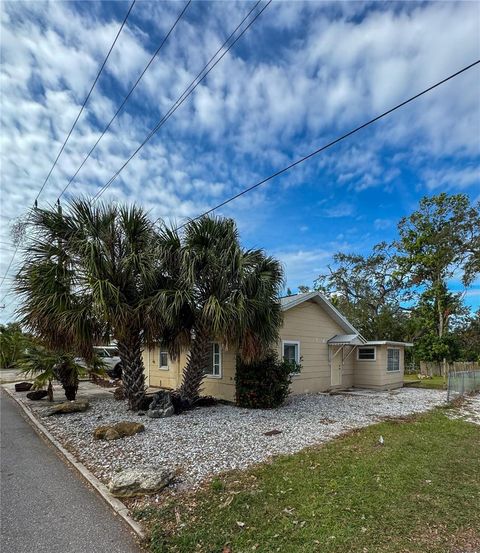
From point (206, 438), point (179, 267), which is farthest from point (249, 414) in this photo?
point (179, 267)

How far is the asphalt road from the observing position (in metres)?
3.38

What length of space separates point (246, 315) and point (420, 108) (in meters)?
5.76

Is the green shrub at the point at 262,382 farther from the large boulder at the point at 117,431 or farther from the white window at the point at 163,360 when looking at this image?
the white window at the point at 163,360

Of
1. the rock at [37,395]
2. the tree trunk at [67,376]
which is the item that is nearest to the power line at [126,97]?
the tree trunk at [67,376]

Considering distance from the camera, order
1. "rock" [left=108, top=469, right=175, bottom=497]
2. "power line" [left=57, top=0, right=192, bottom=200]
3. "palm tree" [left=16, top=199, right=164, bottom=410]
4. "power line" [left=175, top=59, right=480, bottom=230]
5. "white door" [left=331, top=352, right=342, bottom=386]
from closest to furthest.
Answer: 1. "rock" [left=108, top=469, right=175, bottom=497]
2. "power line" [left=175, top=59, right=480, bottom=230]
3. "power line" [left=57, top=0, right=192, bottom=200]
4. "palm tree" [left=16, top=199, right=164, bottom=410]
5. "white door" [left=331, top=352, right=342, bottom=386]

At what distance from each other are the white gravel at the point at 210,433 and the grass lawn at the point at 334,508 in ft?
2.21

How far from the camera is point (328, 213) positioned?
55.7 feet

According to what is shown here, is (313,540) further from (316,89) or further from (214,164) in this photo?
(214,164)

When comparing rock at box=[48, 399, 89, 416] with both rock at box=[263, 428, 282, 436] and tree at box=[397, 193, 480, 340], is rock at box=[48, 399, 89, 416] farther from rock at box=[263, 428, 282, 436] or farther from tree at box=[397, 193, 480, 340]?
tree at box=[397, 193, 480, 340]

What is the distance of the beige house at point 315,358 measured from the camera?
1254 cm

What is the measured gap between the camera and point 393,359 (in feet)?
57.4

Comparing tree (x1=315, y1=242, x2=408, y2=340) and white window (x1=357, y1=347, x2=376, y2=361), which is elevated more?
tree (x1=315, y1=242, x2=408, y2=340)

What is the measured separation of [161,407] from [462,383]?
11.7 m

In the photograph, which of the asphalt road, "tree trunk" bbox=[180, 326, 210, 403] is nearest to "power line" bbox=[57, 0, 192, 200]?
"tree trunk" bbox=[180, 326, 210, 403]
